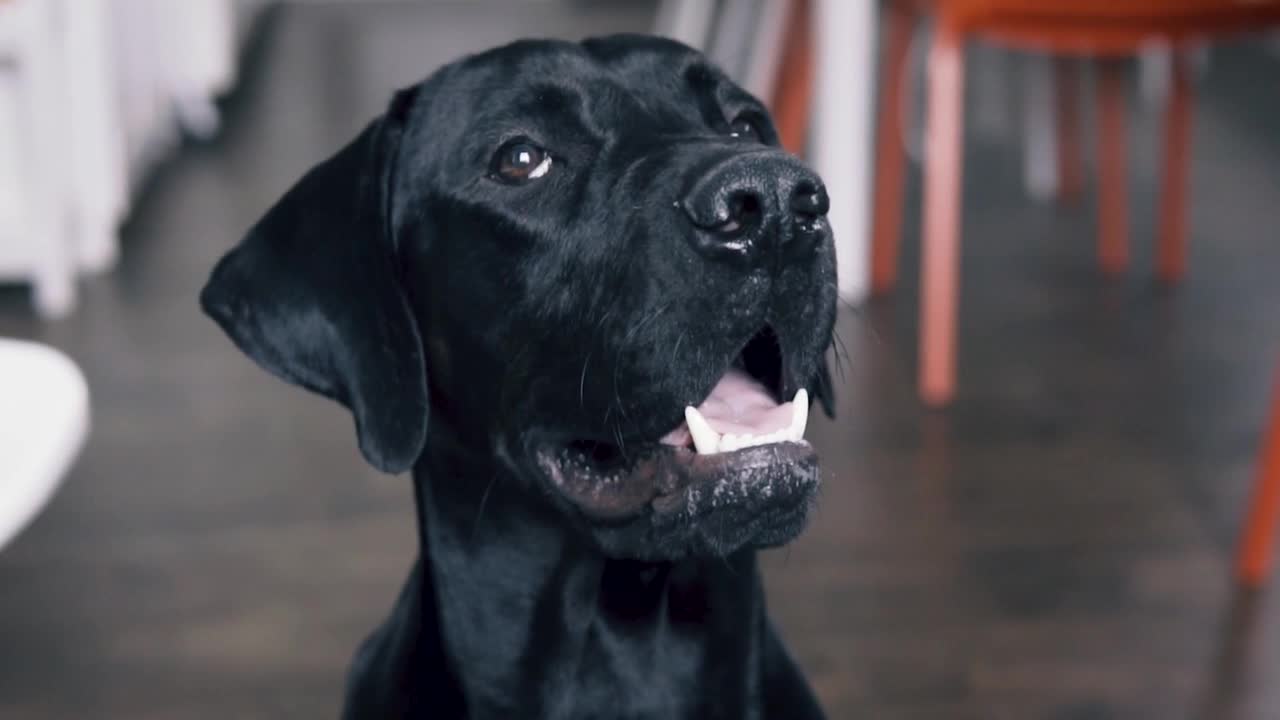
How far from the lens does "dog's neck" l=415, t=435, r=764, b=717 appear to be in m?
1.46

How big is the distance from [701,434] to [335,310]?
37 centimetres

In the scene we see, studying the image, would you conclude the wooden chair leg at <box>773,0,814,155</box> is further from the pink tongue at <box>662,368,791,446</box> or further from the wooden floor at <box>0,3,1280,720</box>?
the pink tongue at <box>662,368,791,446</box>

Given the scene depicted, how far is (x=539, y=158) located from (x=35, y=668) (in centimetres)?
130

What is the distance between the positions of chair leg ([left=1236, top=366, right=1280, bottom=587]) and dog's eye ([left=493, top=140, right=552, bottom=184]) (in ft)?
4.55

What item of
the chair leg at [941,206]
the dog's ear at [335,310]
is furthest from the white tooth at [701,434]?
the chair leg at [941,206]

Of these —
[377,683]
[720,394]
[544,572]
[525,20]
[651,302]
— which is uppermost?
[651,302]

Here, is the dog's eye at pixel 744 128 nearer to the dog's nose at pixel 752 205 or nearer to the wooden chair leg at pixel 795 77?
the dog's nose at pixel 752 205

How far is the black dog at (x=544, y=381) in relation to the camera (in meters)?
1.32

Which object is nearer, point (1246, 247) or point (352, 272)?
point (352, 272)

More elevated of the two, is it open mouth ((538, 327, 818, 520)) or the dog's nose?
the dog's nose

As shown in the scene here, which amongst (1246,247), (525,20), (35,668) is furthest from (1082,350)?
(525,20)

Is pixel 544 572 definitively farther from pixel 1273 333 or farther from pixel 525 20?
pixel 525 20

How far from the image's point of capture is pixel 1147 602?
2.44m

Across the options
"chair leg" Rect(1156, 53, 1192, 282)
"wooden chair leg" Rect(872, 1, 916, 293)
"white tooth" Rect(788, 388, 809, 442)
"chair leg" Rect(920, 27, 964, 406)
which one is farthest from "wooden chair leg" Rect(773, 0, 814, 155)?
"white tooth" Rect(788, 388, 809, 442)
